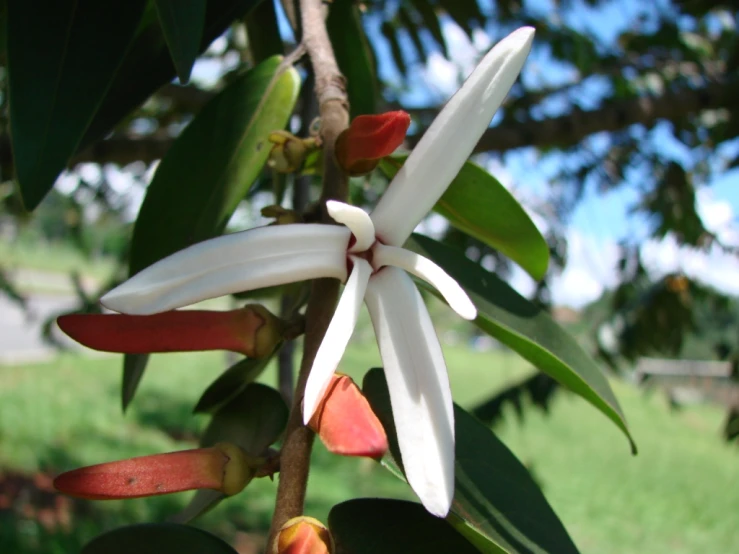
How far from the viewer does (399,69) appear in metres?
1.96

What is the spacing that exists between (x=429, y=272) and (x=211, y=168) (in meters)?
0.30

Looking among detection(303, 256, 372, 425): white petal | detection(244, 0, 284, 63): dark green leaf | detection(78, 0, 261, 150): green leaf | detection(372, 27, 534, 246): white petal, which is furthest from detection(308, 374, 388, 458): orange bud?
detection(244, 0, 284, 63): dark green leaf

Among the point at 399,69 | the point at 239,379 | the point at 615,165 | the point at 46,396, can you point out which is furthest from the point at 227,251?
the point at 46,396

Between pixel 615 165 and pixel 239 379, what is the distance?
8.25ft

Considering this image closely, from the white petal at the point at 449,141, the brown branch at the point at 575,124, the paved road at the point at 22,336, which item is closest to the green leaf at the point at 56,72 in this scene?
the white petal at the point at 449,141

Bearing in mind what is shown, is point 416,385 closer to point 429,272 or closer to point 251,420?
point 429,272

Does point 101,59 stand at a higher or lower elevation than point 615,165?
higher

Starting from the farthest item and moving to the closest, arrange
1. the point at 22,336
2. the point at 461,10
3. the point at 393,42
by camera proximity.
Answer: the point at 22,336 < the point at 393,42 < the point at 461,10

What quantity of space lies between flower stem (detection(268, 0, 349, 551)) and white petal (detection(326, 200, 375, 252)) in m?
0.05

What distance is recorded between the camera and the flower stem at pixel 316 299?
1.43 feet

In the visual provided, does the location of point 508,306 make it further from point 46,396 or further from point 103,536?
point 46,396

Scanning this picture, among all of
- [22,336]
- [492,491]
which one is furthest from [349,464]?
[22,336]

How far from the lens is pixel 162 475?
1.46ft

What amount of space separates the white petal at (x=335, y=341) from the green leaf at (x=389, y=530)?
12cm
